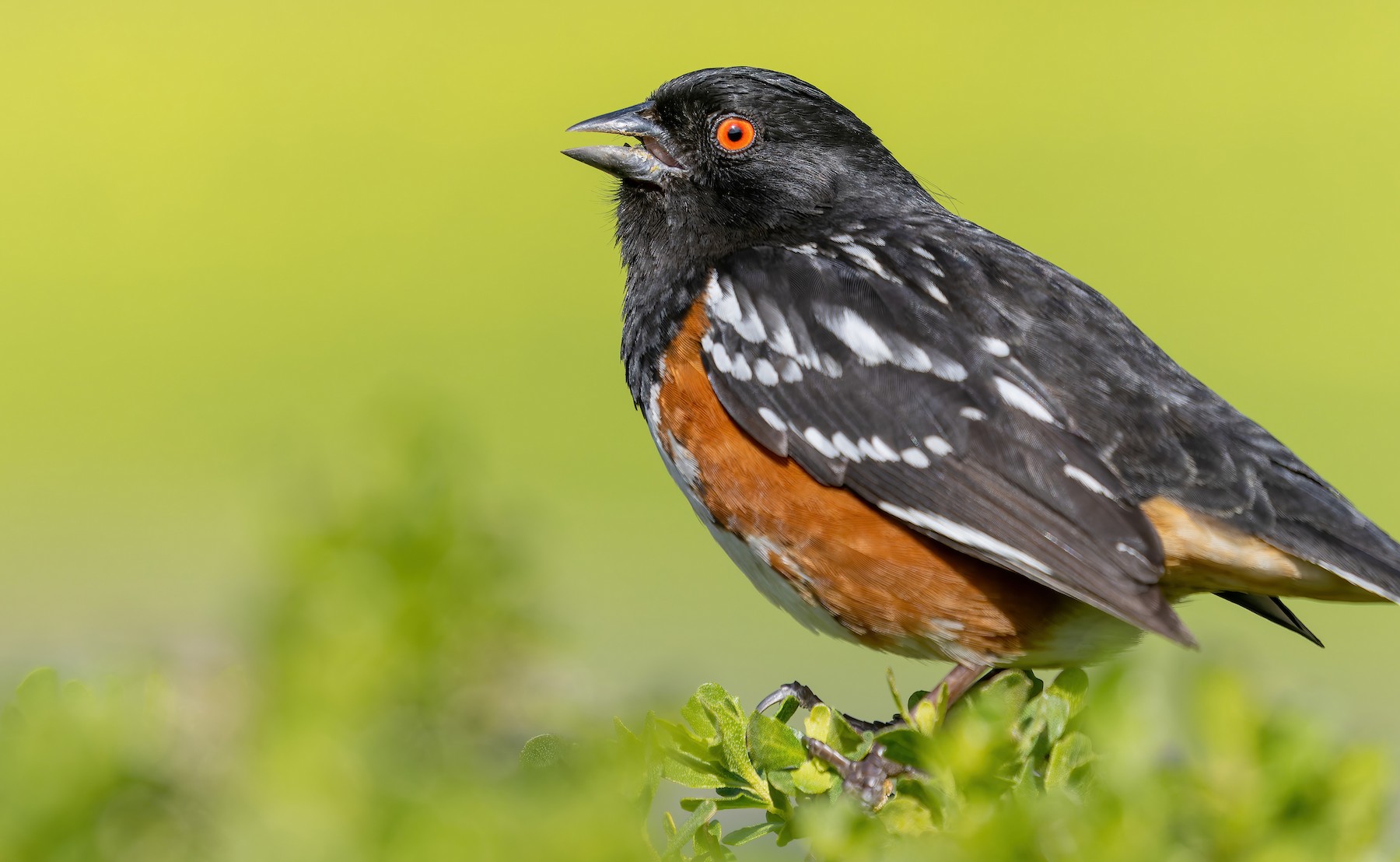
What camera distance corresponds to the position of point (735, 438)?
97.0 inches

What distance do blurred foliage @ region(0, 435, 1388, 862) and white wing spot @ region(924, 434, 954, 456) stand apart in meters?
1.31

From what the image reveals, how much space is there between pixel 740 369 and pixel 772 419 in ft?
0.43

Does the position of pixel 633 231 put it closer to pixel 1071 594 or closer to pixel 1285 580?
pixel 1071 594

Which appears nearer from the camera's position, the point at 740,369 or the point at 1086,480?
the point at 1086,480

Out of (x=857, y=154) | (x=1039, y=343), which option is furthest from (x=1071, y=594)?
(x=857, y=154)

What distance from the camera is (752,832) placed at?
136 cm

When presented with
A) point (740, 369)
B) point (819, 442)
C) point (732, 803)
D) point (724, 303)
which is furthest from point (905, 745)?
point (724, 303)

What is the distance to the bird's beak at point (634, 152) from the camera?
292cm

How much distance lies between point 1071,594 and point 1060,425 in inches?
12.0

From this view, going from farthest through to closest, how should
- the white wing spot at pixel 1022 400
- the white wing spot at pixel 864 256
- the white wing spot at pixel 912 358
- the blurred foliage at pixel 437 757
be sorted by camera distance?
the white wing spot at pixel 864 256 → the white wing spot at pixel 912 358 → the white wing spot at pixel 1022 400 → the blurred foliage at pixel 437 757

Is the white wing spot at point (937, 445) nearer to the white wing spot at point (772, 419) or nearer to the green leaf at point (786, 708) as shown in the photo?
the white wing spot at point (772, 419)

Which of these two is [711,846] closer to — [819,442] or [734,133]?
[819,442]

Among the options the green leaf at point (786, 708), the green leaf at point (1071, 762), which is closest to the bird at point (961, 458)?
the green leaf at point (786, 708)

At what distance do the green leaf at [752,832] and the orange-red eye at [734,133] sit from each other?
1.82m
